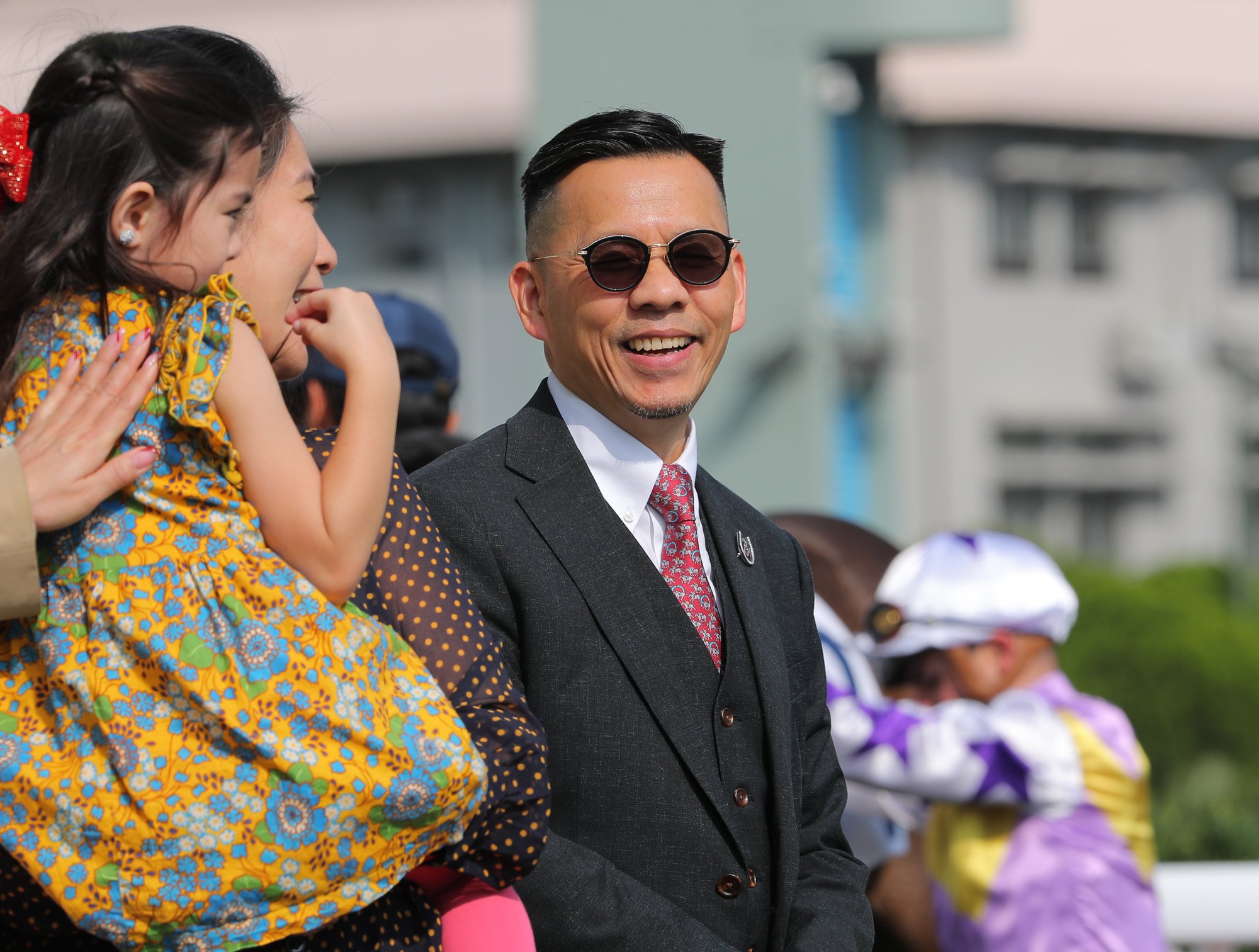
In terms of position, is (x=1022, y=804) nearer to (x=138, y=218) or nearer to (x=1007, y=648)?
(x=1007, y=648)

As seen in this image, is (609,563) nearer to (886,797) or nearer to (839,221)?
(886,797)

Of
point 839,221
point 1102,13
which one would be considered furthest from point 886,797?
point 1102,13

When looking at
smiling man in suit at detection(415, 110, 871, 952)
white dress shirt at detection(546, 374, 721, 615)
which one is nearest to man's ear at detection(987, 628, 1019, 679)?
smiling man in suit at detection(415, 110, 871, 952)

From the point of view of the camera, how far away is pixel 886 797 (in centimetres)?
357

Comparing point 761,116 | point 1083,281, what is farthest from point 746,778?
Answer: point 1083,281

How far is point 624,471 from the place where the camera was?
89.7 inches

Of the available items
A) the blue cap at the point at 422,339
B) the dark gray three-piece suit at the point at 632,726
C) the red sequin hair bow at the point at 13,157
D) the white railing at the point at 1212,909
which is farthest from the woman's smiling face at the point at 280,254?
the white railing at the point at 1212,909

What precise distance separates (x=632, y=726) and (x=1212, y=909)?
2.41 meters

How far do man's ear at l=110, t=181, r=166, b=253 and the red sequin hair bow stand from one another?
110 mm

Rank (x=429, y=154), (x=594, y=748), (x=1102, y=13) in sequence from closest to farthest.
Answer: (x=594, y=748) < (x=429, y=154) < (x=1102, y=13)

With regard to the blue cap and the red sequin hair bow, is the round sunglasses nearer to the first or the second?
the red sequin hair bow

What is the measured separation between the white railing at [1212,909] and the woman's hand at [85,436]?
3.02m

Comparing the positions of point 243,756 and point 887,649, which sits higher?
point 243,756

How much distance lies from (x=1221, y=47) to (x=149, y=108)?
16.8m
